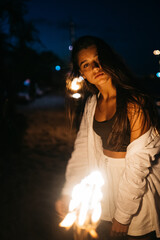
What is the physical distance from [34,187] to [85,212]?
3.76m

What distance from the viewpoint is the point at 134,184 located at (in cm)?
139

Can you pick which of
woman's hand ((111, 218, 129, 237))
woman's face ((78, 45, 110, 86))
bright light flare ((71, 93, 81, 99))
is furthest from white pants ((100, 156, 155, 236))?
bright light flare ((71, 93, 81, 99))

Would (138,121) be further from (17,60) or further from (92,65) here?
(17,60)

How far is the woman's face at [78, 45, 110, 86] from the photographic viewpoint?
188 cm

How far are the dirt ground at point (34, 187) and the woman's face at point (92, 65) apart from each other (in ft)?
2.88

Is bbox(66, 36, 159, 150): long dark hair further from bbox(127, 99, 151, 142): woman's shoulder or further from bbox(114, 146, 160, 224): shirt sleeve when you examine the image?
bbox(114, 146, 160, 224): shirt sleeve

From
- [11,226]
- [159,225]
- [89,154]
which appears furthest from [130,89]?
[11,226]

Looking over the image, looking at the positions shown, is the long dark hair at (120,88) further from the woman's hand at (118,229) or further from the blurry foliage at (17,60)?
the blurry foliage at (17,60)

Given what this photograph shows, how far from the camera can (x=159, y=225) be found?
5.12 ft

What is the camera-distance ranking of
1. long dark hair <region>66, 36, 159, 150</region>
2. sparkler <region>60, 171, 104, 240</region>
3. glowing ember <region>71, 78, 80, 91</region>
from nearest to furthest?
sparkler <region>60, 171, 104, 240</region> → long dark hair <region>66, 36, 159, 150</region> → glowing ember <region>71, 78, 80, 91</region>

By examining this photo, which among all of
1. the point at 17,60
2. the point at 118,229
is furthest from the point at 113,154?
the point at 17,60

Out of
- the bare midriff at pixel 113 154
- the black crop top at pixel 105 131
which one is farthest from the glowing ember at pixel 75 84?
the bare midriff at pixel 113 154

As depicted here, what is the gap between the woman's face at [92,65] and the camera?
1878 mm

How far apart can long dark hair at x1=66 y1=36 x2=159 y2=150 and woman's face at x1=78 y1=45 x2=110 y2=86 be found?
4cm
